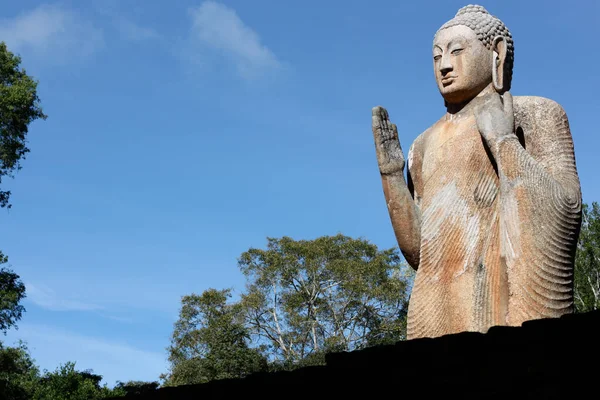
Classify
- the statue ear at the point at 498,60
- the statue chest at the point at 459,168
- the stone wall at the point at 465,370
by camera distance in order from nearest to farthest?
the stone wall at the point at 465,370
the statue chest at the point at 459,168
the statue ear at the point at 498,60

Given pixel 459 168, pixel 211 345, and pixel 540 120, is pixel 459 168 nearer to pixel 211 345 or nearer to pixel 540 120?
pixel 540 120

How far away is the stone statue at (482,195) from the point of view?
19.9ft

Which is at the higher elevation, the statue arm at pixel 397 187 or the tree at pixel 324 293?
the tree at pixel 324 293

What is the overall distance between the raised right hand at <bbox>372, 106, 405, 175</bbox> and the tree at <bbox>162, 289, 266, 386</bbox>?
79.0 ft

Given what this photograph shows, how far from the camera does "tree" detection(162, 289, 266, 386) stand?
3250cm

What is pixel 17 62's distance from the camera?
2373 cm

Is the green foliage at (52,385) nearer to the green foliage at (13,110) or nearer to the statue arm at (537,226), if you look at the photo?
the green foliage at (13,110)

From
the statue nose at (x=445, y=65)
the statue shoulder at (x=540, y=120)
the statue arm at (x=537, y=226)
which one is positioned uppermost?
the statue nose at (x=445, y=65)

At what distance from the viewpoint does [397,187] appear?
279 inches

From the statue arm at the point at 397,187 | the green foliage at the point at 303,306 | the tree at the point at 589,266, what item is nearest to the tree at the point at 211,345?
the green foliage at the point at 303,306

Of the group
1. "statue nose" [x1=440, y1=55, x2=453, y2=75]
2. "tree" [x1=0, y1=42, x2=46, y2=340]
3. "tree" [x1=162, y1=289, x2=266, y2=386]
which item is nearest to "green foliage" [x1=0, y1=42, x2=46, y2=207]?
"tree" [x1=0, y1=42, x2=46, y2=340]

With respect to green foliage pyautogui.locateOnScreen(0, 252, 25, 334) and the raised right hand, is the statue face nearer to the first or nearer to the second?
the raised right hand

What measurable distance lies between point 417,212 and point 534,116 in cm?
120

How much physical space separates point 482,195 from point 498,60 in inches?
47.0
